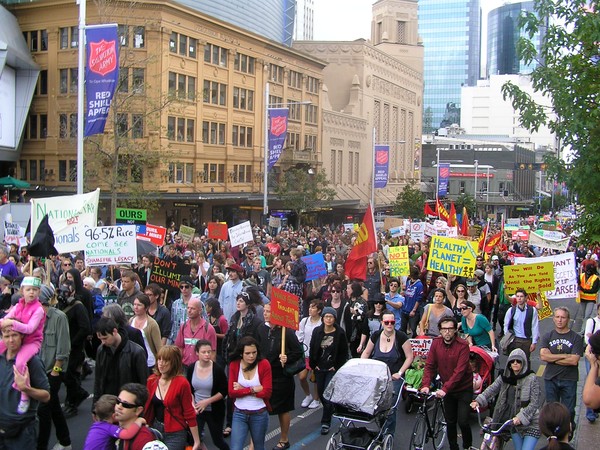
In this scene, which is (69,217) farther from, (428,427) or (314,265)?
(428,427)

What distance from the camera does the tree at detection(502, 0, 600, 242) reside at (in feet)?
37.7

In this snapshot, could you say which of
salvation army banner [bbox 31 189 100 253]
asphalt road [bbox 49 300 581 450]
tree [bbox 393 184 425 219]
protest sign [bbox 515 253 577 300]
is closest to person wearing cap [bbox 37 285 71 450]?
asphalt road [bbox 49 300 581 450]

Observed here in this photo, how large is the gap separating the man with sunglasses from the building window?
44086 millimetres

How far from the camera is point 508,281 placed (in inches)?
514

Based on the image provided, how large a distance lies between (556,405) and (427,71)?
658ft

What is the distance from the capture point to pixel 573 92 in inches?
470

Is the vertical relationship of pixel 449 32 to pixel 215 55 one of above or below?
above

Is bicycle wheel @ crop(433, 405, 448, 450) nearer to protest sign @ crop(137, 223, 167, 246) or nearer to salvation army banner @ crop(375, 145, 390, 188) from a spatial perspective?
protest sign @ crop(137, 223, 167, 246)

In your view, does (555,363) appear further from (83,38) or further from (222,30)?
(222,30)

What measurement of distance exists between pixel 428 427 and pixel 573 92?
6014 millimetres

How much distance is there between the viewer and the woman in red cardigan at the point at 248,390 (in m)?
7.60

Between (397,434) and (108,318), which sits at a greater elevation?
(108,318)

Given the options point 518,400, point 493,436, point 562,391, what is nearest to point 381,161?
point 562,391

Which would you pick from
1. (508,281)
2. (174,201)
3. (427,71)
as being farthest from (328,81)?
(427,71)
